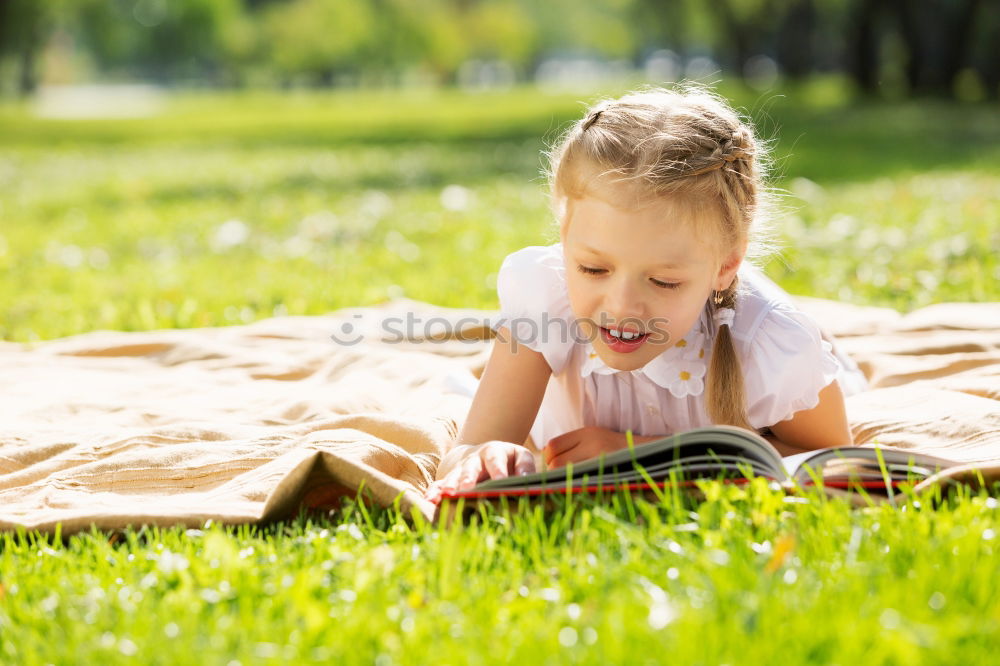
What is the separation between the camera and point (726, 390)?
284 cm

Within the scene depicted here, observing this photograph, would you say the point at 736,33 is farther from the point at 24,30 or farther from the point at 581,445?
the point at 581,445

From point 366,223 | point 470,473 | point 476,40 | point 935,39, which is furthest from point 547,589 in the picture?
point 476,40

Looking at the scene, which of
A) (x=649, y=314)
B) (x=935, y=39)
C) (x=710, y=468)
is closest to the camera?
(x=710, y=468)

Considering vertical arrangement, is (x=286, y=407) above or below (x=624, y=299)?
below

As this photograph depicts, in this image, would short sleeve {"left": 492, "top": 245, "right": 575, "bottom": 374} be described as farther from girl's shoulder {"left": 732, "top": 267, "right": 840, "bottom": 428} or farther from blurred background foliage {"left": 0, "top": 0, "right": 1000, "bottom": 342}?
girl's shoulder {"left": 732, "top": 267, "right": 840, "bottom": 428}

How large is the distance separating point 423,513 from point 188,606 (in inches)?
25.2

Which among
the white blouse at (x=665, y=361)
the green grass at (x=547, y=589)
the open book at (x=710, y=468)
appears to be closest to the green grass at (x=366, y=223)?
the white blouse at (x=665, y=361)

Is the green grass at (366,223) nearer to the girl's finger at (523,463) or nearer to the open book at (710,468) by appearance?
the girl's finger at (523,463)

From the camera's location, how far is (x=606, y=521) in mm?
2334

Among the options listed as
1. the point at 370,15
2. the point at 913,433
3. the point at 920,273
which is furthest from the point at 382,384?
the point at 370,15

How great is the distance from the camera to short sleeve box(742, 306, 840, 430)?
9.34 ft

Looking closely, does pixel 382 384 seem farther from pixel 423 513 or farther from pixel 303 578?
pixel 303 578

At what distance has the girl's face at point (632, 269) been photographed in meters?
2.64

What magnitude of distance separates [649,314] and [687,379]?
14.5 inches
